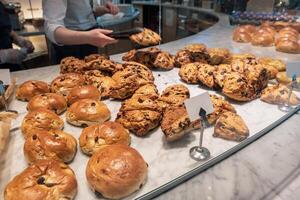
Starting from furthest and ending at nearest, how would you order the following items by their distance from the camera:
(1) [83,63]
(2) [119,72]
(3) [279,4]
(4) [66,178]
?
(3) [279,4]
(1) [83,63]
(2) [119,72]
(4) [66,178]

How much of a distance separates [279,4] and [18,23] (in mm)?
3227

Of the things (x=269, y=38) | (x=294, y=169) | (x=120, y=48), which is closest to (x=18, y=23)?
(x=120, y=48)

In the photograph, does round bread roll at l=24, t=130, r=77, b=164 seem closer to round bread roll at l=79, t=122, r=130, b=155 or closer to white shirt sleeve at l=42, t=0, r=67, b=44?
round bread roll at l=79, t=122, r=130, b=155

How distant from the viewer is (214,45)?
231 centimetres

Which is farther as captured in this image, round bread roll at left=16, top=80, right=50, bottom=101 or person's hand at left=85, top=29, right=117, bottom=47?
person's hand at left=85, top=29, right=117, bottom=47

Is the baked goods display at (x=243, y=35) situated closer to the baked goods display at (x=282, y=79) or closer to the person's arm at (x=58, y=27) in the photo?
the baked goods display at (x=282, y=79)

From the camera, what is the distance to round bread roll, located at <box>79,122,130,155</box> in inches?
36.3

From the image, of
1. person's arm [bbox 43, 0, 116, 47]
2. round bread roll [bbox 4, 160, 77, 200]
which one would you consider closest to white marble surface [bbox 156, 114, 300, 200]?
round bread roll [bbox 4, 160, 77, 200]

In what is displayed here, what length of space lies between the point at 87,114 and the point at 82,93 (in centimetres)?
18

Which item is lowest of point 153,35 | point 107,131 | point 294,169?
point 294,169

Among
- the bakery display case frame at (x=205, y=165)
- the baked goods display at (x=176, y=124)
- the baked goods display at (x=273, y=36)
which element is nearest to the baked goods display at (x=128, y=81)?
the baked goods display at (x=176, y=124)

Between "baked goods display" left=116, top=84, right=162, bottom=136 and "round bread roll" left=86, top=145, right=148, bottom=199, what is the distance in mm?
208

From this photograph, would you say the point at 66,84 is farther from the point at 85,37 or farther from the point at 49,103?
the point at 85,37

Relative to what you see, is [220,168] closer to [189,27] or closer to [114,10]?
[114,10]
